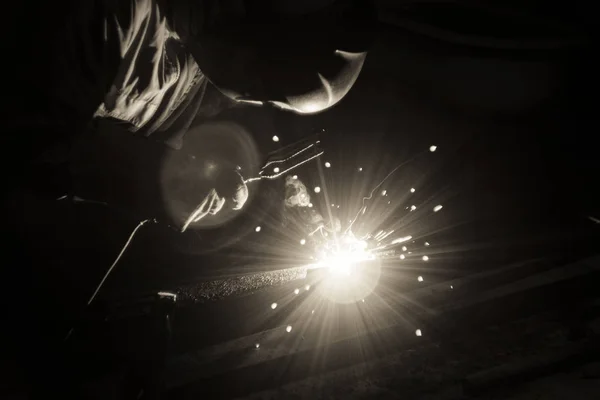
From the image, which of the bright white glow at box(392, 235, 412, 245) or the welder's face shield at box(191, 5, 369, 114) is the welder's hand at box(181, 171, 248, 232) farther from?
the bright white glow at box(392, 235, 412, 245)

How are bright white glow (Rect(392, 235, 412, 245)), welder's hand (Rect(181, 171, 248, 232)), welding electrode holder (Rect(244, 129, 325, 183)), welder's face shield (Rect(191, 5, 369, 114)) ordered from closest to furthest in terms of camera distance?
1. welder's face shield (Rect(191, 5, 369, 114))
2. welder's hand (Rect(181, 171, 248, 232))
3. welding electrode holder (Rect(244, 129, 325, 183))
4. bright white glow (Rect(392, 235, 412, 245))

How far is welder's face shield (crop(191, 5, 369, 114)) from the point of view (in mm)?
2064

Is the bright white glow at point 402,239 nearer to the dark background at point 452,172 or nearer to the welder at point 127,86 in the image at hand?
the dark background at point 452,172

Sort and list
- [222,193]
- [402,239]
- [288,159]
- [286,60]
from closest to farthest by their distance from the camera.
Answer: [286,60], [222,193], [288,159], [402,239]

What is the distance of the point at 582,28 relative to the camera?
2934mm

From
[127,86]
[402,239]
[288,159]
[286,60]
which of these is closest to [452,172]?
[402,239]

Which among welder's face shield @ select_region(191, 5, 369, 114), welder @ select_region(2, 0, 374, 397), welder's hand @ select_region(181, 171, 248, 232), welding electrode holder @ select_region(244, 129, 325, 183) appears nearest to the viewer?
welder @ select_region(2, 0, 374, 397)

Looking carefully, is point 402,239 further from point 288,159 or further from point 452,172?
point 288,159

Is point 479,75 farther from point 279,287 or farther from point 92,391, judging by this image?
point 92,391

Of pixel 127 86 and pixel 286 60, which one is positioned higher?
pixel 127 86

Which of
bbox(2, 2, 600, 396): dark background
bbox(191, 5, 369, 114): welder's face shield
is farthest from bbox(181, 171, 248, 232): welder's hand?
bbox(191, 5, 369, 114): welder's face shield

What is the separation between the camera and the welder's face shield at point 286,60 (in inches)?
81.3

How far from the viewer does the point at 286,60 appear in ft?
6.95

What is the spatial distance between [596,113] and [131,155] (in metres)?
3.70
